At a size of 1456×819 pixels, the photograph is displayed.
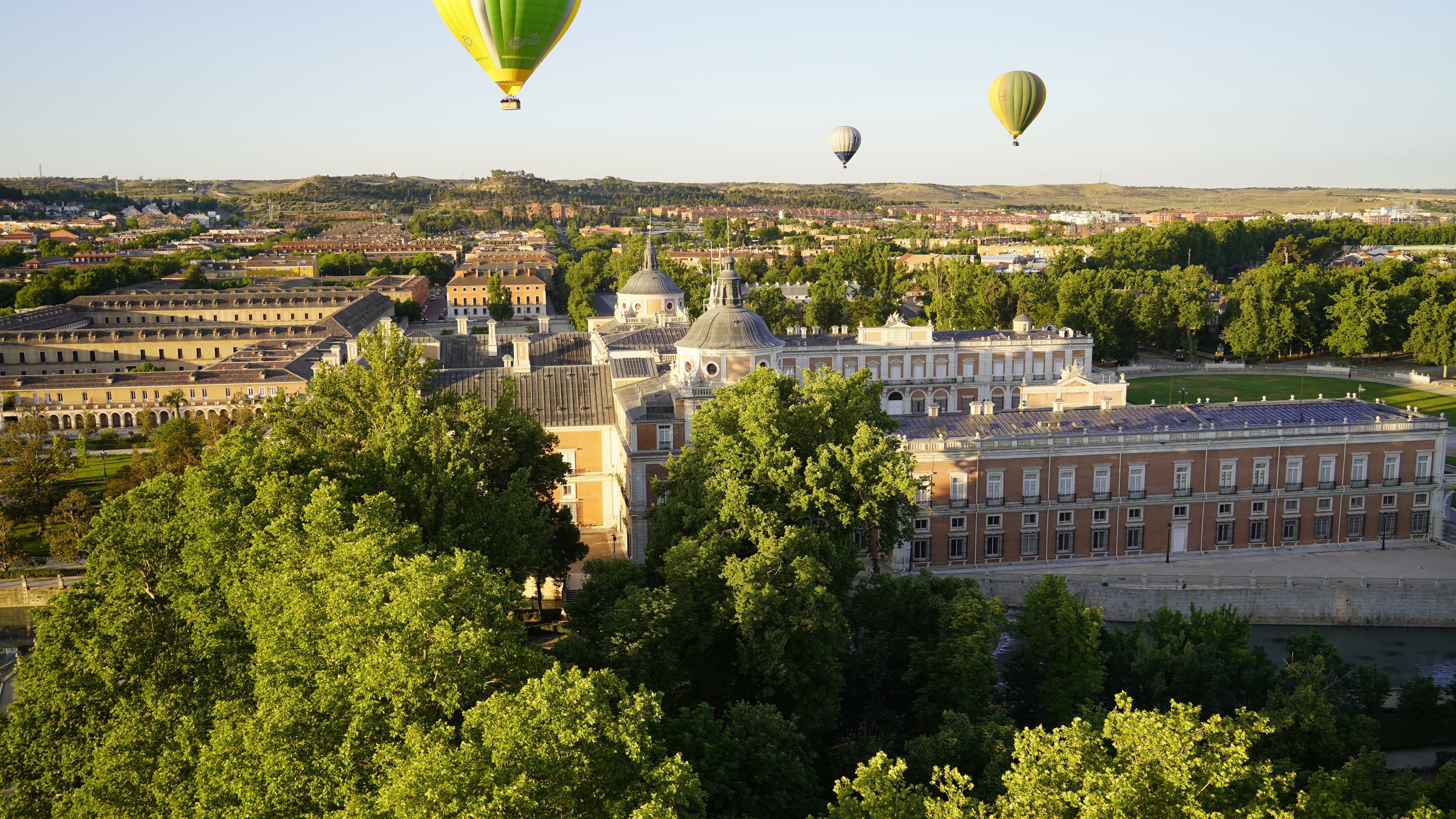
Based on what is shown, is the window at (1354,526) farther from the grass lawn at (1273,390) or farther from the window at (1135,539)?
the grass lawn at (1273,390)

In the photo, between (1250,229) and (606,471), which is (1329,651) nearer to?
(606,471)

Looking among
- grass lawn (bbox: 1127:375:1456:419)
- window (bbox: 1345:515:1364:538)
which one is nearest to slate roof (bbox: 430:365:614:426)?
window (bbox: 1345:515:1364:538)

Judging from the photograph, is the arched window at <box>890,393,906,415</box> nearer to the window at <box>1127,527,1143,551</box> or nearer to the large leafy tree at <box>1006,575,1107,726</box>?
the window at <box>1127,527,1143,551</box>

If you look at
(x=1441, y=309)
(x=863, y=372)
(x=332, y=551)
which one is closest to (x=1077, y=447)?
(x=863, y=372)

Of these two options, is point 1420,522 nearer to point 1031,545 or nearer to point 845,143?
point 1031,545

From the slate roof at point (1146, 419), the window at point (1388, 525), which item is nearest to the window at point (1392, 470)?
the window at point (1388, 525)

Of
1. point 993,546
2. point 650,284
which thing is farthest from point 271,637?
point 650,284
